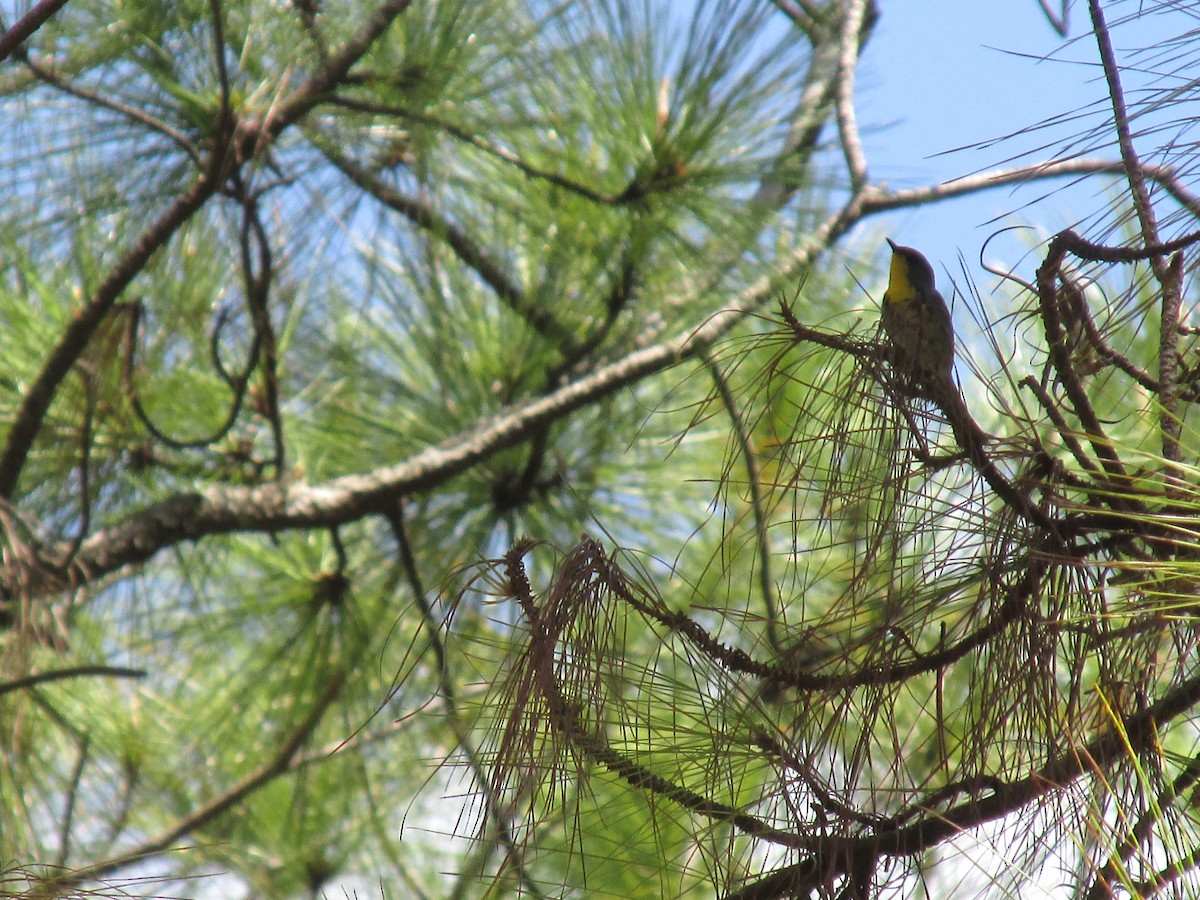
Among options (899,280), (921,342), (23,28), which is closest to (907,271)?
(899,280)

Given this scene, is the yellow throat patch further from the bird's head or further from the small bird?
the small bird

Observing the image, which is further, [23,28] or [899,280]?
[899,280]

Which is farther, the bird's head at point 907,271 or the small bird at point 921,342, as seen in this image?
the bird's head at point 907,271

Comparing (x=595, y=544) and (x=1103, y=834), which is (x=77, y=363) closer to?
(x=595, y=544)

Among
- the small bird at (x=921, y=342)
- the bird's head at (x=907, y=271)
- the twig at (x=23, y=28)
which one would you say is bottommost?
the small bird at (x=921, y=342)

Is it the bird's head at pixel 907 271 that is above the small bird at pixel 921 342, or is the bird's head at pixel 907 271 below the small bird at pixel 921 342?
above

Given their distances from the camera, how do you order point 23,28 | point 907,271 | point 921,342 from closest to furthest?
1. point 921,342
2. point 23,28
3. point 907,271

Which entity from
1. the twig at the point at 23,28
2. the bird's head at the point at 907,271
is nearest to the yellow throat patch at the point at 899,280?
the bird's head at the point at 907,271

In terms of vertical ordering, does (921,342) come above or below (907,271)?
below

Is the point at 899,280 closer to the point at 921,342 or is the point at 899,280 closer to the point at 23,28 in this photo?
the point at 921,342

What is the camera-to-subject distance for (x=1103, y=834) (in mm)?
538

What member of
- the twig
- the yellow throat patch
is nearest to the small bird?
the yellow throat patch

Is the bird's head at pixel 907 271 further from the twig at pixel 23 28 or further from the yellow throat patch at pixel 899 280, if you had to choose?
the twig at pixel 23 28

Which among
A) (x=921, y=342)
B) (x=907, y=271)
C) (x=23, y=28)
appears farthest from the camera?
(x=907, y=271)
